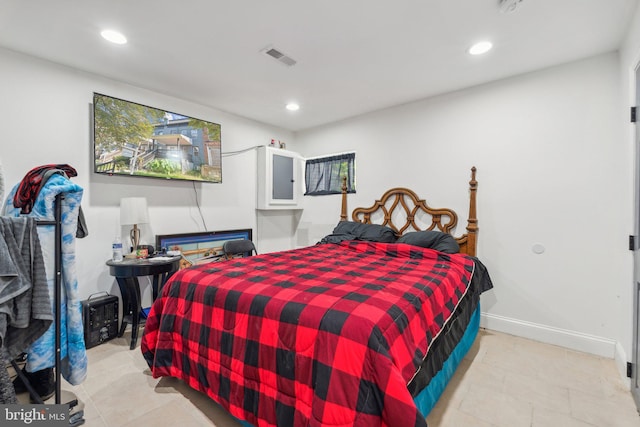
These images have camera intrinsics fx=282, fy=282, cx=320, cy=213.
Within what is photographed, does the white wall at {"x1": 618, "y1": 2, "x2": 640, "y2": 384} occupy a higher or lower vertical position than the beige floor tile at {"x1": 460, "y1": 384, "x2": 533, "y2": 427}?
higher

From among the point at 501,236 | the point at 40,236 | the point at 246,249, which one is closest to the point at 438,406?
the point at 501,236

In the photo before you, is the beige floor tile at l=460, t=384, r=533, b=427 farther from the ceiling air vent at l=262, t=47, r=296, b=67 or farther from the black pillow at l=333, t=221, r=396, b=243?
the ceiling air vent at l=262, t=47, r=296, b=67

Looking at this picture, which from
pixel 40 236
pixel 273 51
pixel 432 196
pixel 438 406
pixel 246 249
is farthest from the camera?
pixel 246 249

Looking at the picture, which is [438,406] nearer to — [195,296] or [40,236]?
[195,296]

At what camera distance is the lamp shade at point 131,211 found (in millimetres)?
2617

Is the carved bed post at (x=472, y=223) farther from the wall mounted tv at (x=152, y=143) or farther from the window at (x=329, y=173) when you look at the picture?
the wall mounted tv at (x=152, y=143)

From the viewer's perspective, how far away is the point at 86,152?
2607 millimetres

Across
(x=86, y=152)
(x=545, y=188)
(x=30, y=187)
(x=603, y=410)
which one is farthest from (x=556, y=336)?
(x=86, y=152)

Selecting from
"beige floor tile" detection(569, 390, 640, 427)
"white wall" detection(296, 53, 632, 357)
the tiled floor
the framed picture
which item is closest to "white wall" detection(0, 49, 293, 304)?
the framed picture

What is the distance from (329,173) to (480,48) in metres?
2.37

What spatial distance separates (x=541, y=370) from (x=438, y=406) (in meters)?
1.02

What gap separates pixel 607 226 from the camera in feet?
7.69

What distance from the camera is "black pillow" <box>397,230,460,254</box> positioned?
2771 millimetres

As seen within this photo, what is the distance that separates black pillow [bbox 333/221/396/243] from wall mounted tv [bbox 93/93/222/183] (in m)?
1.68
